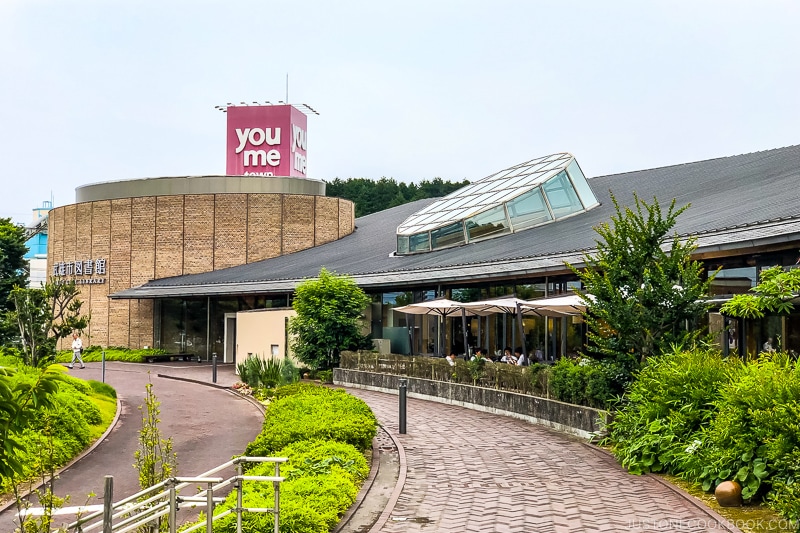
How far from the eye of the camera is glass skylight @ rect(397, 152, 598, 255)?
34625 millimetres

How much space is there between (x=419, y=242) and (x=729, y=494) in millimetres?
26322

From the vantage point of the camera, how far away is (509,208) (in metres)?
34.7

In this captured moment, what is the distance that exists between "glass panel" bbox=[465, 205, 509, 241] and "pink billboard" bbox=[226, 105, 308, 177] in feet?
Answer: 76.3

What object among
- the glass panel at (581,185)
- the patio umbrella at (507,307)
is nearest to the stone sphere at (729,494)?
the patio umbrella at (507,307)

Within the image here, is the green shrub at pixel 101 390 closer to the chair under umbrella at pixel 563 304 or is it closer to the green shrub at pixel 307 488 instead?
the green shrub at pixel 307 488

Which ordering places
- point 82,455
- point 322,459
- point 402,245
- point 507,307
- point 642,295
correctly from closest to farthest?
point 322,459 → point 642,295 → point 82,455 → point 507,307 → point 402,245

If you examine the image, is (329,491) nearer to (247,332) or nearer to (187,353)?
(247,332)

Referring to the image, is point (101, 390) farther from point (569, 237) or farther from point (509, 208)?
point (509, 208)

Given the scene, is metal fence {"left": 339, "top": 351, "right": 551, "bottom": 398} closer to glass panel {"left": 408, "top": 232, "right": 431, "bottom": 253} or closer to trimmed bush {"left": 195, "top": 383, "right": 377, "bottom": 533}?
trimmed bush {"left": 195, "top": 383, "right": 377, "bottom": 533}

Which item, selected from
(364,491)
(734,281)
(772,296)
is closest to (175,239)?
(734,281)

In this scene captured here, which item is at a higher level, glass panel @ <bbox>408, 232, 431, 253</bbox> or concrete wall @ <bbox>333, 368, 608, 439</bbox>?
glass panel @ <bbox>408, 232, 431, 253</bbox>

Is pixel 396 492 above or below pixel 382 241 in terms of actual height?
below

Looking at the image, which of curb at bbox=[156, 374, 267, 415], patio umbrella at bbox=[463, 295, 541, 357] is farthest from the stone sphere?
curb at bbox=[156, 374, 267, 415]

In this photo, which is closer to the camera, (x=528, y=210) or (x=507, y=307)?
(x=507, y=307)
